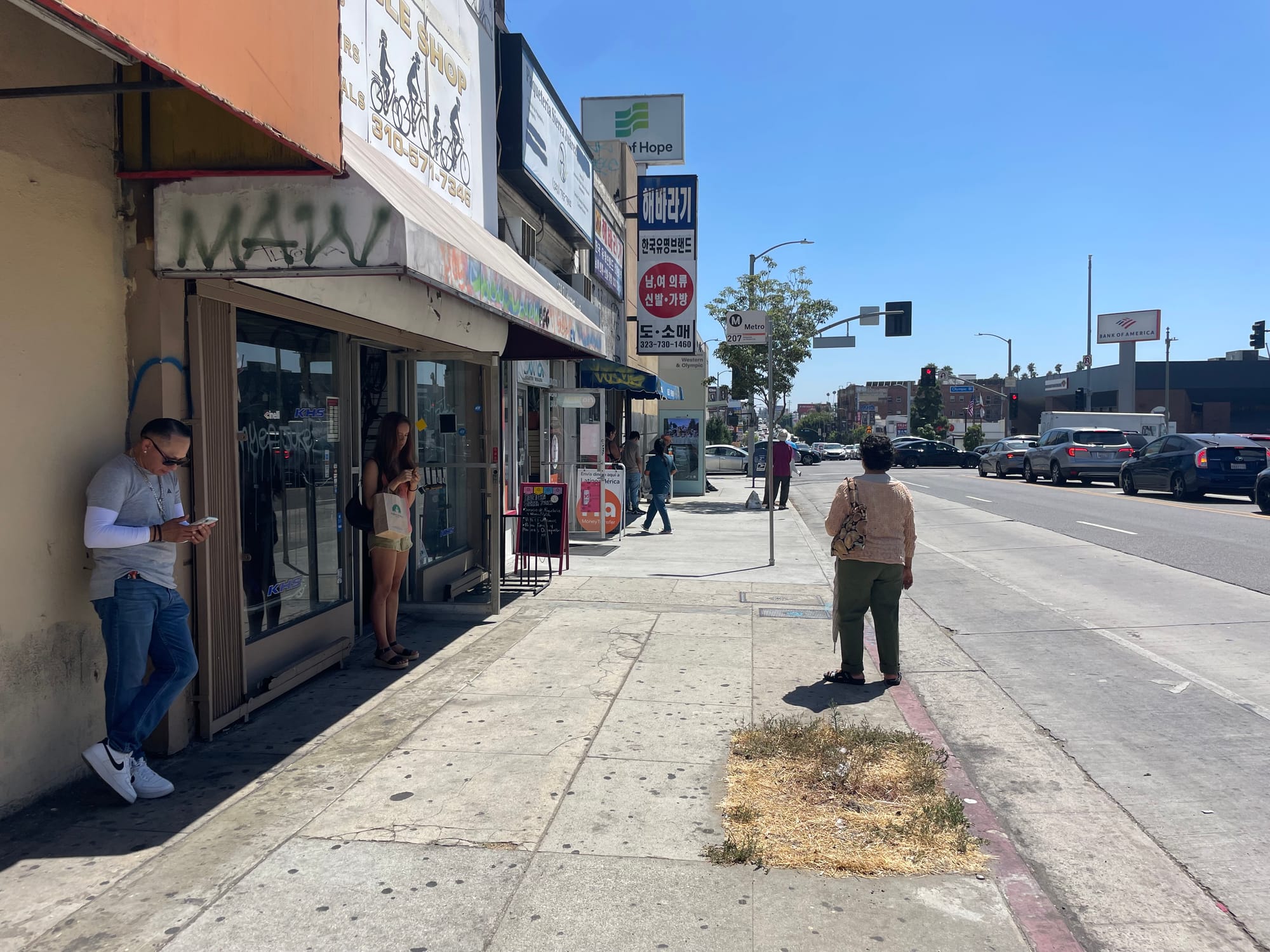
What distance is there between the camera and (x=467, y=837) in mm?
4055

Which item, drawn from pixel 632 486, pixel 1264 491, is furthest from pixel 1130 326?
pixel 632 486

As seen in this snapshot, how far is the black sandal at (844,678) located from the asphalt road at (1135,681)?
559 mm

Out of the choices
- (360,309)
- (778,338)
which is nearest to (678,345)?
(778,338)

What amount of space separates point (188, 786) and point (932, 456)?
1952 inches

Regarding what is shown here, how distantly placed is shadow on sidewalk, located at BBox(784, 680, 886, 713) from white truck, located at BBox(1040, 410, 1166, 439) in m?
35.4

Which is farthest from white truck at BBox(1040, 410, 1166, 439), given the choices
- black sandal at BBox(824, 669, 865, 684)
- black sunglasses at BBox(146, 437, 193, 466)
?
black sunglasses at BBox(146, 437, 193, 466)

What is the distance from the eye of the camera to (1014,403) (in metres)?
59.2

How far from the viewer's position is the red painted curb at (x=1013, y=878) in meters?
3.38

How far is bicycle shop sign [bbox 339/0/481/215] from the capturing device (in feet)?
23.8

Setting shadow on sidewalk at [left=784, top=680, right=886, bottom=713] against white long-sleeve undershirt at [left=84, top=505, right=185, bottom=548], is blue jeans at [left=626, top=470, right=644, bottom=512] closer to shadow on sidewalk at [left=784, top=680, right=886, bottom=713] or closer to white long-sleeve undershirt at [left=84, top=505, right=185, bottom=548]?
shadow on sidewalk at [left=784, top=680, right=886, bottom=713]

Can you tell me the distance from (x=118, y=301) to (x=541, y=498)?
6.23 m

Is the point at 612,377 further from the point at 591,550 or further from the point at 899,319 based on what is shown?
the point at 899,319

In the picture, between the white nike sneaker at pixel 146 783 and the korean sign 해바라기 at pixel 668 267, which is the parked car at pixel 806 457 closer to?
the korean sign 해바라기 at pixel 668 267

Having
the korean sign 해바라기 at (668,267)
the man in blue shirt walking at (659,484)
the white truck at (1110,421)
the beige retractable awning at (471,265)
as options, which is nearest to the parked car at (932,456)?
the white truck at (1110,421)
